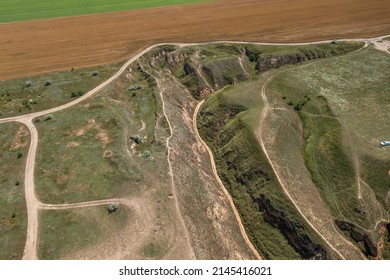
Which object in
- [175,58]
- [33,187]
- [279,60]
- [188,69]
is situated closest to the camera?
[33,187]

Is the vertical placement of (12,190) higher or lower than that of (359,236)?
higher

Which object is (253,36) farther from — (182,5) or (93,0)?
(93,0)

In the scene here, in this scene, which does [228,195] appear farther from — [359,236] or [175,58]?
[175,58]

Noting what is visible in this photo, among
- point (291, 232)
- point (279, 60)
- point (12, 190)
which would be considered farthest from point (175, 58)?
point (291, 232)

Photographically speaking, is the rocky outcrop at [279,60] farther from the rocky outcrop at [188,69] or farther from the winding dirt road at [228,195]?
the winding dirt road at [228,195]

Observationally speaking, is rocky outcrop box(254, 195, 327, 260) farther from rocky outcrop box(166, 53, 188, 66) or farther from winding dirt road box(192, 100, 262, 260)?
rocky outcrop box(166, 53, 188, 66)

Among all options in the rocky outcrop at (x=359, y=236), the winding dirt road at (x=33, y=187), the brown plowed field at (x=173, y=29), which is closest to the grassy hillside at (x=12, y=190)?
the winding dirt road at (x=33, y=187)

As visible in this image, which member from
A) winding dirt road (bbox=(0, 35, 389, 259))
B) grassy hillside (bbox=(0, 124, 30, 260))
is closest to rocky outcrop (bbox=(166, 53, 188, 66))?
winding dirt road (bbox=(0, 35, 389, 259))

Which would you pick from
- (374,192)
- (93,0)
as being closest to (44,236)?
(374,192)
